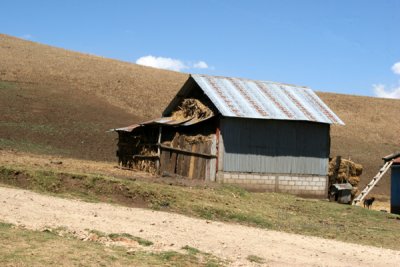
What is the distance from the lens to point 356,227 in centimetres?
1966

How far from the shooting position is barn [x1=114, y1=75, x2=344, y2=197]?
90.0ft

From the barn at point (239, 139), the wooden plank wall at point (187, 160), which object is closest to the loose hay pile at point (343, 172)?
the barn at point (239, 139)

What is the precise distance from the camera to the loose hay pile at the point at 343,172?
103ft

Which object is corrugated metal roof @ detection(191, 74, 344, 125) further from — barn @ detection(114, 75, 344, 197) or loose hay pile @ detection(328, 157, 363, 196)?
loose hay pile @ detection(328, 157, 363, 196)

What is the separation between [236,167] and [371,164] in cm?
3036

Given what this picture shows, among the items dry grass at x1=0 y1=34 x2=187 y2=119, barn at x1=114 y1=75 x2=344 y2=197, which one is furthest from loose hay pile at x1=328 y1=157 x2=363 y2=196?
dry grass at x1=0 y1=34 x2=187 y2=119

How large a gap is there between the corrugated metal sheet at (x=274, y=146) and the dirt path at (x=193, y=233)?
10.7 m

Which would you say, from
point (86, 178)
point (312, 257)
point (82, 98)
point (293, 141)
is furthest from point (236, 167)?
point (82, 98)

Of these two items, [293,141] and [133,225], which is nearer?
[133,225]

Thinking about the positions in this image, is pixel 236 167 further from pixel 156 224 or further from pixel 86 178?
pixel 156 224

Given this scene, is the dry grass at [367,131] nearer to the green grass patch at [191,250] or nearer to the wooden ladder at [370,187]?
the wooden ladder at [370,187]

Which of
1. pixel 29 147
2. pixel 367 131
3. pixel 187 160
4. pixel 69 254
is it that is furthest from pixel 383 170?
pixel 367 131

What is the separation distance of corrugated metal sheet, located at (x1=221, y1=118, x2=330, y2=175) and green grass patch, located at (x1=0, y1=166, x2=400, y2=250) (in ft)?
16.0

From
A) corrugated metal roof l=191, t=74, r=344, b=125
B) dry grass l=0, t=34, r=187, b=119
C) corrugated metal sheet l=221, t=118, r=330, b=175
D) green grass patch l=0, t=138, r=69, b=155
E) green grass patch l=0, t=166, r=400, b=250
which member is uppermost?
dry grass l=0, t=34, r=187, b=119
